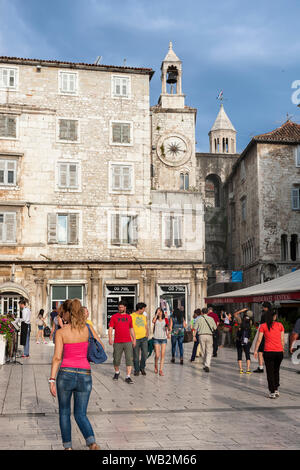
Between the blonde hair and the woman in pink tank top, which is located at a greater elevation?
the blonde hair

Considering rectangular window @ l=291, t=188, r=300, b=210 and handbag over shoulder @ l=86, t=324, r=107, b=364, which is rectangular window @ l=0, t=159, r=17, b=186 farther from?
handbag over shoulder @ l=86, t=324, r=107, b=364

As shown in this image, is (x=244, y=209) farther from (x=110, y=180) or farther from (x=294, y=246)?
(x=110, y=180)

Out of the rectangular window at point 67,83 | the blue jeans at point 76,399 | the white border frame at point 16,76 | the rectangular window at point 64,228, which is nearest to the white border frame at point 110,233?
the rectangular window at point 64,228

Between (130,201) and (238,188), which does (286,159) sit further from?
(130,201)

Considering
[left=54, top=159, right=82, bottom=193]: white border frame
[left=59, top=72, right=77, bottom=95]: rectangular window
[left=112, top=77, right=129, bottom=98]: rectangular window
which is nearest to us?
[left=54, top=159, right=82, bottom=193]: white border frame

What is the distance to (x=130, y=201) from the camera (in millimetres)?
34125

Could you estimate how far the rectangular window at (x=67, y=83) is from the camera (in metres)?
34.4

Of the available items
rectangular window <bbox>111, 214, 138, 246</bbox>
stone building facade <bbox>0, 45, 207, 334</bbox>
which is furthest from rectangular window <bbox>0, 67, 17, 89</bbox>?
rectangular window <bbox>111, 214, 138, 246</bbox>

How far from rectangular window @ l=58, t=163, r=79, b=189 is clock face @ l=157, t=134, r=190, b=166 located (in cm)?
959

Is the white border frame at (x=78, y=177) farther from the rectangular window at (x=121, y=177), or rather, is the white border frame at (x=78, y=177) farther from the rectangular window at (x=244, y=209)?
the rectangular window at (x=244, y=209)

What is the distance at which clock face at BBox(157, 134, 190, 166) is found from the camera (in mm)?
41156

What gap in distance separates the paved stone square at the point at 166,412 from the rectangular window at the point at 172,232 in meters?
19.5
